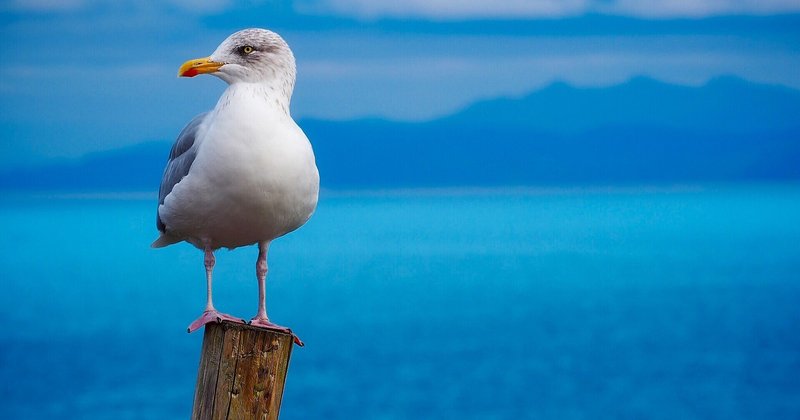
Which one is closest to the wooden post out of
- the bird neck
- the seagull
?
the seagull

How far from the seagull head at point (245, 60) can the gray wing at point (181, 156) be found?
0.17 meters

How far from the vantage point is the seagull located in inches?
123

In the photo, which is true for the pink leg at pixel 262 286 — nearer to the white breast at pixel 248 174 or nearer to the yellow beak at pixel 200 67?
the white breast at pixel 248 174

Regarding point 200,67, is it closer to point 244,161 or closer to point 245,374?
point 244,161

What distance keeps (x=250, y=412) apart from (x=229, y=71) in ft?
3.65

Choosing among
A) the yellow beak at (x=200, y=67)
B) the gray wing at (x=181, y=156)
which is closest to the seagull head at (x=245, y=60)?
the yellow beak at (x=200, y=67)

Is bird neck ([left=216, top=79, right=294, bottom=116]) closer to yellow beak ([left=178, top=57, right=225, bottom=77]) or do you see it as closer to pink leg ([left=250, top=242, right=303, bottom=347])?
yellow beak ([left=178, top=57, right=225, bottom=77])

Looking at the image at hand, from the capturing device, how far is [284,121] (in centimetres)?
324

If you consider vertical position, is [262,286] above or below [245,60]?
below

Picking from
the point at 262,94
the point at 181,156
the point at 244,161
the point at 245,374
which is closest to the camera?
the point at 245,374

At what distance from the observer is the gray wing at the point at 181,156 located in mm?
3307

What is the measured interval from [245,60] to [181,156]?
391 mm

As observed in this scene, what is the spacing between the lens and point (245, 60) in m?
3.29

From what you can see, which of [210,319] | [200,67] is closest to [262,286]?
[210,319]
